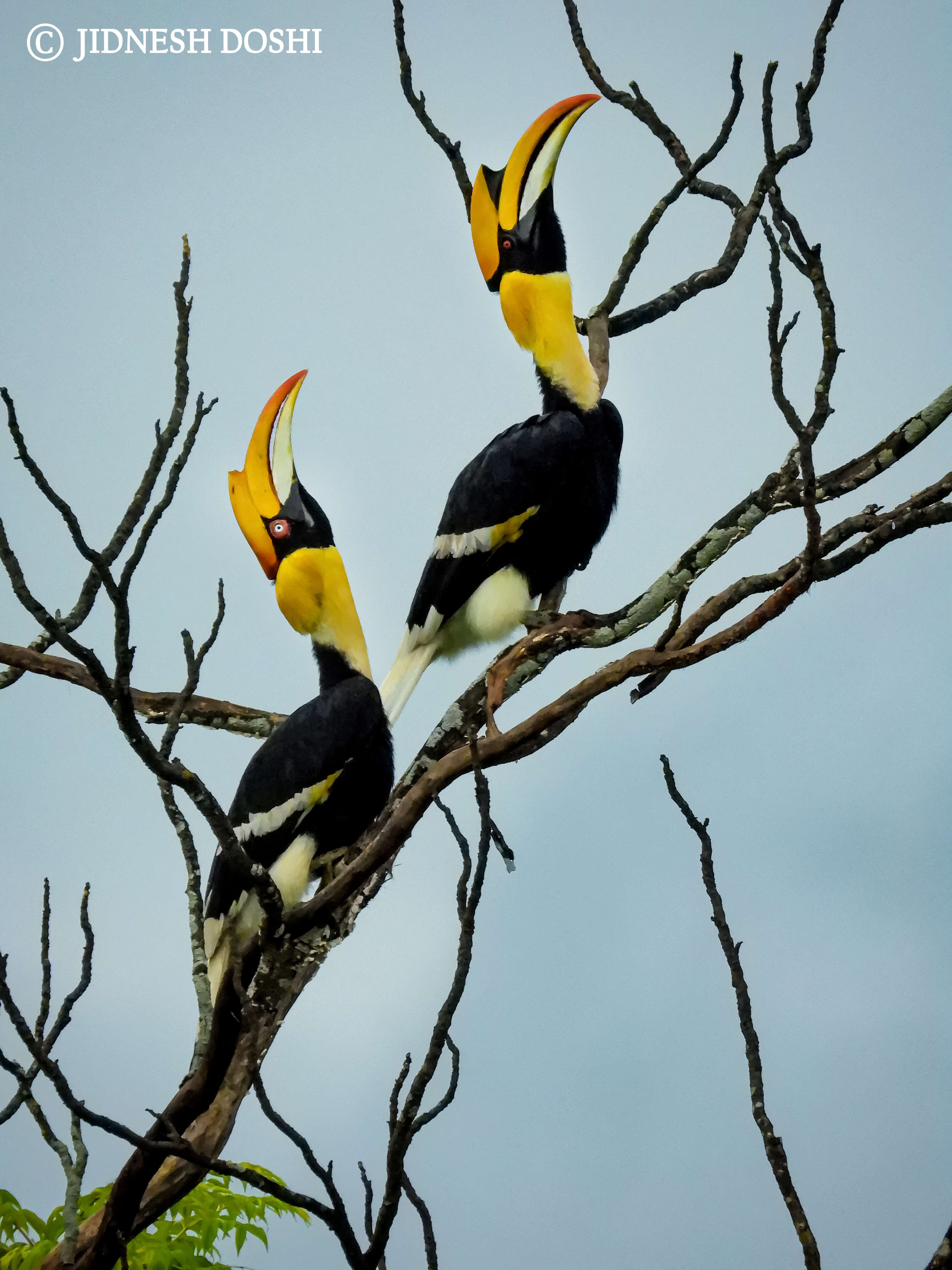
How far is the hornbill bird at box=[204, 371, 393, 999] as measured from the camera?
2389 millimetres

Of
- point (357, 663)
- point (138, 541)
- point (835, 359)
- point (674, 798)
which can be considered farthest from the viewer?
point (357, 663)

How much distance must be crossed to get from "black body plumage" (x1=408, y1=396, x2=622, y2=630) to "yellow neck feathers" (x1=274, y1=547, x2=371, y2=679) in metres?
0.17

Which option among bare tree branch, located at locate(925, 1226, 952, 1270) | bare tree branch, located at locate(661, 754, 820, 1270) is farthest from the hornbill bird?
bare tree branch, located at locate(925, 1226, 952, 1270)

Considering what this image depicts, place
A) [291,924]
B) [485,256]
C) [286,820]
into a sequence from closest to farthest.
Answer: [291,924]
[286,820]
[485,256]

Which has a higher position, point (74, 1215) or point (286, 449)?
point (286, 449)

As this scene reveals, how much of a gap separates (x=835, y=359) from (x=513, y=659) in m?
0.91

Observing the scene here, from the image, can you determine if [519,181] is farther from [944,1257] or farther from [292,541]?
[944,1257]

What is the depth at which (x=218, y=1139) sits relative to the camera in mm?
1881

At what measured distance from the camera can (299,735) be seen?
2420mm

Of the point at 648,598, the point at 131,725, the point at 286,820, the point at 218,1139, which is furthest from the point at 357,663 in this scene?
the point at 131,725

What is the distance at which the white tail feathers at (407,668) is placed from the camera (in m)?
2.71

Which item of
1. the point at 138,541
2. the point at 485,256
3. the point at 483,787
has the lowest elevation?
the point at 483,787

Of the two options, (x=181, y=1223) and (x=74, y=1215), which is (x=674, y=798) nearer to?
(x=74, y=1215)

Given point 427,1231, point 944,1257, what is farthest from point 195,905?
point 944,1257
